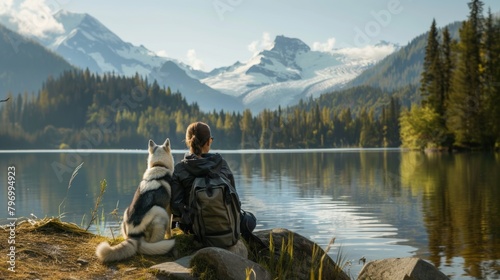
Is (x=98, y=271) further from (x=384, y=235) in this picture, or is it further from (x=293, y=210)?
(x=293, y=210)

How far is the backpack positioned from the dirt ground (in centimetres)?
72

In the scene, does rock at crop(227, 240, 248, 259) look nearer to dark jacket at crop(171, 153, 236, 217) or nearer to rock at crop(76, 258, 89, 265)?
dark jacket at crop(171, 153, 236, 217)

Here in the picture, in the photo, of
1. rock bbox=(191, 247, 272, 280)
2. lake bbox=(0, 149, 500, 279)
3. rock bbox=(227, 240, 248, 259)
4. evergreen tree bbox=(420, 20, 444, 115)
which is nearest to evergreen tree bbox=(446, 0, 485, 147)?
evergreen tree bbox=(420, 20, 444, 115)

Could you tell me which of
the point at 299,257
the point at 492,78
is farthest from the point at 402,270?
Result: the point at 492,78

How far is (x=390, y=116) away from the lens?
182875 millimetres

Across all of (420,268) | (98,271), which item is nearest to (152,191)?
(98,271)

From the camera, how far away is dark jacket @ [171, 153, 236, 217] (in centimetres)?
827

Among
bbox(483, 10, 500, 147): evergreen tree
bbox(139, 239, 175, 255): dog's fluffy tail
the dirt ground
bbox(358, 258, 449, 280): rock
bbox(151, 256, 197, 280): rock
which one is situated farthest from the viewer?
bbox(483, 10, 500, 147): evergreen tree

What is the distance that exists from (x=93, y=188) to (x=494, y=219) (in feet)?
94.1

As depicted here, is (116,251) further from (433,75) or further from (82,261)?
(433,75)

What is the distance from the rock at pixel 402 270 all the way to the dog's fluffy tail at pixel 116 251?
3.88 meters

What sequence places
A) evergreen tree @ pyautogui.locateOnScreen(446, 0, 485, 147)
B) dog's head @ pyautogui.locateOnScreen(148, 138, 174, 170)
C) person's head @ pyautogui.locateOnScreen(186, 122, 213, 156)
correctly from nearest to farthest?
1. person's head @ pyautogui.locateOnScreen(186, 122, 213, 156)
2. dog's head @ pyautogui.locateOnScreen(148, 138, 174, 170)
3. evergreen tree @ pyautogui.locateOnScreen(446, 0, 485, 147)

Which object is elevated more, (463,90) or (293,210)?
(463,90)

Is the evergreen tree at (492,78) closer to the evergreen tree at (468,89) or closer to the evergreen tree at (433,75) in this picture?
the evergreen tree at (468,89)
